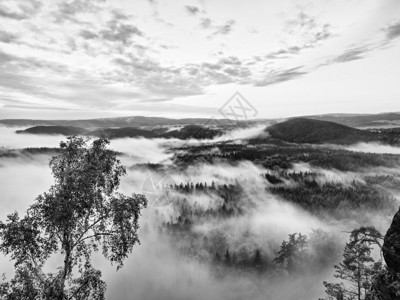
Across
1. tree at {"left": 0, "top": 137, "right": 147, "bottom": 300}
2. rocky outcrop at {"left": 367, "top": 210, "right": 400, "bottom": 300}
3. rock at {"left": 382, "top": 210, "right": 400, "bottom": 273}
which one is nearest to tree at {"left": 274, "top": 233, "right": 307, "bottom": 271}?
rock at {"left": 382, "top": 210, "right": 400, "bottom": 273}

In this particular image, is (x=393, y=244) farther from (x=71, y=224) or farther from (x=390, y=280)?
(x=71, y=224)

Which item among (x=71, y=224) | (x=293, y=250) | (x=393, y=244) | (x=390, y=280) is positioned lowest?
(x=293, y=250)

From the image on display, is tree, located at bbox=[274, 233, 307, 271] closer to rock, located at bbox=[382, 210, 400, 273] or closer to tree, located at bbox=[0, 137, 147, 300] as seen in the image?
rock, located at bbox=[382, 210, 400, 273]

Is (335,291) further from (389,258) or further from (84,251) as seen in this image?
(84,251)

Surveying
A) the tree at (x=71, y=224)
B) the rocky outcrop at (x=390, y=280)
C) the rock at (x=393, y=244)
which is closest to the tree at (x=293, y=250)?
the rock at (x=393, y=244)

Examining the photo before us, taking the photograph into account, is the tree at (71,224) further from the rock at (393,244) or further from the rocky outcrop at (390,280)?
the rock at (393,244)

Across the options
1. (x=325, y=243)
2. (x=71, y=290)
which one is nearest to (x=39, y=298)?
(x=71, y=290)

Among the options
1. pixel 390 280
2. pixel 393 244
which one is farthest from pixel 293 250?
pixel 390 280

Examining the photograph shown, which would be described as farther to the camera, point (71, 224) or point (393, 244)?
point (71, 224)

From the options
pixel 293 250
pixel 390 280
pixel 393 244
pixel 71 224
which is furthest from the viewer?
pixel 293 250
